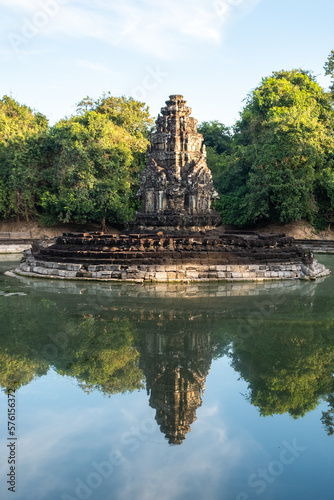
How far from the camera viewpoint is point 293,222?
33688 mm

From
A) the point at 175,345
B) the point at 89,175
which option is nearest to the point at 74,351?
the point at 175,345

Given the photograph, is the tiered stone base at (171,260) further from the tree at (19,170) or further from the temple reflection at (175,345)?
the tree at (19,170)

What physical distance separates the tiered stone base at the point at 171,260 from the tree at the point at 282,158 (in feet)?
48.4

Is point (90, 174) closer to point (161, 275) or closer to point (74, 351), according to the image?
point (161, 275)

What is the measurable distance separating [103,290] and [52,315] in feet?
10.3

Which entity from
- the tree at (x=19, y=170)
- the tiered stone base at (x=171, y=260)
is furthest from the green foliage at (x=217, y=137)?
the tiered stone base at (x=171, y=260)

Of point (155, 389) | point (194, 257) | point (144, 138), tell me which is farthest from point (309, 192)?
point (155, 389)

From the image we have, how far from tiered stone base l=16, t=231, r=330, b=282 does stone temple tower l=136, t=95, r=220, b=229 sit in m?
2.36

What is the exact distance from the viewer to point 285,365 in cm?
754

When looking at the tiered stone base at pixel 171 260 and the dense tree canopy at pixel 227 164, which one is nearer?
the tiered stone base at pixel 171 260

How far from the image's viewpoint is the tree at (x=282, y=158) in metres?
31.0

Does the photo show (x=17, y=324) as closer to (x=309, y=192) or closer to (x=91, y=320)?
(x=91, y=320)

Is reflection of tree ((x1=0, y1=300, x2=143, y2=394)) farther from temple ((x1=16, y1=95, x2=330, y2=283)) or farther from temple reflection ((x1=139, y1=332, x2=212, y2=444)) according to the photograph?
temple ((x1=16, y1=95, x2=330, y2=283))

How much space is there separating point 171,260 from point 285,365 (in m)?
8.48
